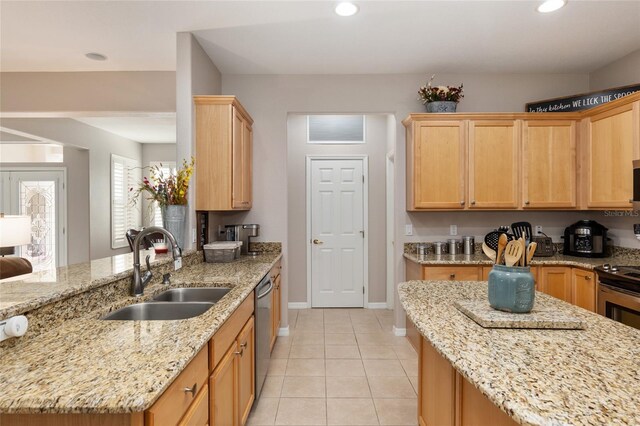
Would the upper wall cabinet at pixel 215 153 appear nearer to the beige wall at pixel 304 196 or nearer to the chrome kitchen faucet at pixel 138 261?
the chrome kitchen faucet at pixel 138 261

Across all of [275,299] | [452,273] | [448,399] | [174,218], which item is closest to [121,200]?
[174,218]

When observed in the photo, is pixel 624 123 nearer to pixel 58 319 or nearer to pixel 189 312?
pixel 189 312

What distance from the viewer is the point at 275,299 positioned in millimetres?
3295

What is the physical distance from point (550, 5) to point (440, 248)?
7.26 ft

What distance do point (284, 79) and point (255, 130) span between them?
25.2 inches

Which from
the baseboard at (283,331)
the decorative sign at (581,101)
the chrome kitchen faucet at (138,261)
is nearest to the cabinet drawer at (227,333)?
the chrome kitchen faucet at (138,261)

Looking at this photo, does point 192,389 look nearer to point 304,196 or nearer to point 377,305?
point 304,196

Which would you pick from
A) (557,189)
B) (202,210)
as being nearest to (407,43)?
(557,189)

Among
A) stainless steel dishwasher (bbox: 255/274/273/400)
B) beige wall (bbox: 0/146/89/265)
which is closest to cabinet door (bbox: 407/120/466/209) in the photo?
stainless steel dishwasher (bbox: 255/274/273/400)

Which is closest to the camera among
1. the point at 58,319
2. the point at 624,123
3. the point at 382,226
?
the point at 58,319

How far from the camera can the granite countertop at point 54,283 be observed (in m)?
1.24

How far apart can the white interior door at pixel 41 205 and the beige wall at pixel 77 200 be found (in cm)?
9

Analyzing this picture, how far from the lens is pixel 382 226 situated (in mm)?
4789

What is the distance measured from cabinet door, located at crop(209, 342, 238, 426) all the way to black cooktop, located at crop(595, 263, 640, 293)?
2.78 meters
